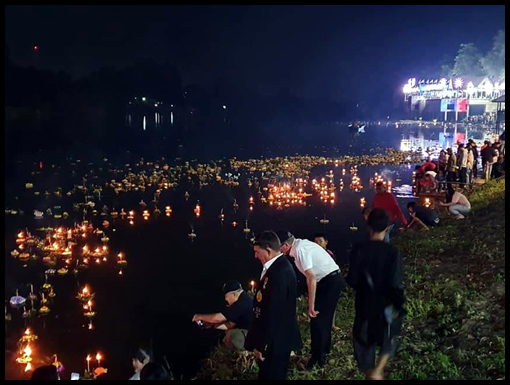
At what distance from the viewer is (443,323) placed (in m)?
Result: 8.66

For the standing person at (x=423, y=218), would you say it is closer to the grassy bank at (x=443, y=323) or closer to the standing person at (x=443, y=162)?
the grassy bank at (x=443, y=323)

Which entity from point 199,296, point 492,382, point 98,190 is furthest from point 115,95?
point 492,382

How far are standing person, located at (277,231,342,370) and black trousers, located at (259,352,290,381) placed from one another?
119 cm

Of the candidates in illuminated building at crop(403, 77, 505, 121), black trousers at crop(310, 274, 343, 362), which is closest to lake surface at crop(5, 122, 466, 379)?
black trousers at crop(310, 274, 343, 362)

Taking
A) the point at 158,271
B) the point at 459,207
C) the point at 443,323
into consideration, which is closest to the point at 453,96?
the point at 459,207

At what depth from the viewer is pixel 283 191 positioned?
83.4ft

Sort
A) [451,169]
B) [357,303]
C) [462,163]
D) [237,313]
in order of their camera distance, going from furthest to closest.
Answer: [451,169], [462,163], [237,313], [357,303]

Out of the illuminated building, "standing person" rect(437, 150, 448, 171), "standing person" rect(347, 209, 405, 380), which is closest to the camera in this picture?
"standing person" rect(347, 209, 405, 380)

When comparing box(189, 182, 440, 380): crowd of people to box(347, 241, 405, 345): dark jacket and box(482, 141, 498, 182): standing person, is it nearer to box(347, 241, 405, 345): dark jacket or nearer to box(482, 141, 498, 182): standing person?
box(347, 241, 405, 345): dark jacket

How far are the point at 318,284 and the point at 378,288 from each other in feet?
5.23

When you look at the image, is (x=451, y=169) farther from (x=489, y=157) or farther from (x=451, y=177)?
(x=489, y=157)

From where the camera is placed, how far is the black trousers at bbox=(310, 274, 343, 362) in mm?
7250

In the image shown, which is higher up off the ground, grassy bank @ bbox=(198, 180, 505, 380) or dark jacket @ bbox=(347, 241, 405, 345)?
dark jacket @ bbox=(347, 241, 405, 345)

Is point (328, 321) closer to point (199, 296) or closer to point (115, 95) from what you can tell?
point (199, 296)
